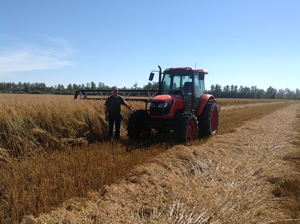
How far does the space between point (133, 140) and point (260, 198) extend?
3587mm

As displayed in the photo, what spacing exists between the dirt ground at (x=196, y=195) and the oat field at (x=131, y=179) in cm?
1

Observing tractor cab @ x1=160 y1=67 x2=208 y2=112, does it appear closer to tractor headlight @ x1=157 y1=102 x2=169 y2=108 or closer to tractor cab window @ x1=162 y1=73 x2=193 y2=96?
tractor cab window @ x1=162 y1=73 x2=193 y2=96

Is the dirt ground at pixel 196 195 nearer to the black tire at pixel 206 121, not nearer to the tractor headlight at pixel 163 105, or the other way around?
the tractor headlight at pixel 163 105

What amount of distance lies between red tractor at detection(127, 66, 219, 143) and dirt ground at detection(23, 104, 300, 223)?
124 cm

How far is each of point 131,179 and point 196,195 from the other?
1039 millimetres

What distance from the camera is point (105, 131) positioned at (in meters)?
6.24

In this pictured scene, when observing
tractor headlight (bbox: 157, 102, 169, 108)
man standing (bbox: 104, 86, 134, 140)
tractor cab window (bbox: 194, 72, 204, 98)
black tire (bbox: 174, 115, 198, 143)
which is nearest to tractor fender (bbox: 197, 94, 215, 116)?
tractor cab window (bbox: 194, 72, 204, 98)

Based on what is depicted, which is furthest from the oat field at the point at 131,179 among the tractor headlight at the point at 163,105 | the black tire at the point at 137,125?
the tractor headlight at the point at 163,105

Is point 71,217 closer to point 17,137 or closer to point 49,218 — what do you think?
point 49,218

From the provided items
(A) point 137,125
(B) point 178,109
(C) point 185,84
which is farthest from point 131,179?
(C) point 185,84

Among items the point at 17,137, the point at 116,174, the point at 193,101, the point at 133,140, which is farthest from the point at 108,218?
the point at 193,101

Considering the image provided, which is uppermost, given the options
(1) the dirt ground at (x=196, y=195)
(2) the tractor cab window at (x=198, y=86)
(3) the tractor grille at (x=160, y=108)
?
(2) the tractor cab window at (x=198, y=86)

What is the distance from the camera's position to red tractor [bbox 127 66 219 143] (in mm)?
5438

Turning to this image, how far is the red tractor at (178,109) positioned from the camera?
5438mm
